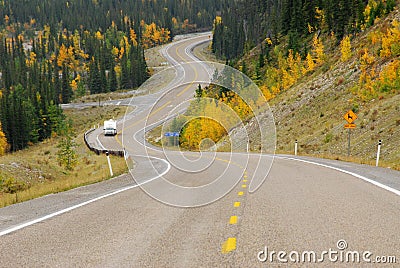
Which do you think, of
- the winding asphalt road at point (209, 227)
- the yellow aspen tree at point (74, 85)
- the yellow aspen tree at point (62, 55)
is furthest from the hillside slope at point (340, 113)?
the yellow aspen tree at point (62, 55)

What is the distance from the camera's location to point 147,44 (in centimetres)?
19925

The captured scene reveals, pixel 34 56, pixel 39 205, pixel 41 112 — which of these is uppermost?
pixel 34 56

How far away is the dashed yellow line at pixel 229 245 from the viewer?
16.4 ft

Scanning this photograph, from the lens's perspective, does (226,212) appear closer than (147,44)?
Yes

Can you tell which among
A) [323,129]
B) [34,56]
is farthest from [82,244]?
[34,56]

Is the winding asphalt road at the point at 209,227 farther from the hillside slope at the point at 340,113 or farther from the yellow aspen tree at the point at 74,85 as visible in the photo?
the yellow aspen tree at the point at 74,85

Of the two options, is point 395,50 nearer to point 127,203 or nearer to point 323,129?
point 323,129

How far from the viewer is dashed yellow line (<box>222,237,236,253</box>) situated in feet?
16.4

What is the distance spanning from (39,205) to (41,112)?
90.9 metres

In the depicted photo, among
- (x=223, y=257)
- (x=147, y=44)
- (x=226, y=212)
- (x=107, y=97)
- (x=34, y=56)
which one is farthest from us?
(x=147, y=44)

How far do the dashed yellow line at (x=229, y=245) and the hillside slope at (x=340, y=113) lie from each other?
11.9m

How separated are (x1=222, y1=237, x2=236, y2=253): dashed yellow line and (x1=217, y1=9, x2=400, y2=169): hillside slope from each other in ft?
39.1

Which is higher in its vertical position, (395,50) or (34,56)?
(34,56)

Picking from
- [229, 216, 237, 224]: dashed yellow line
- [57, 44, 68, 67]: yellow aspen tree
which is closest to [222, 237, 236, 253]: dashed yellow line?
[229, 216, 237, 224]: dashed yellow line
